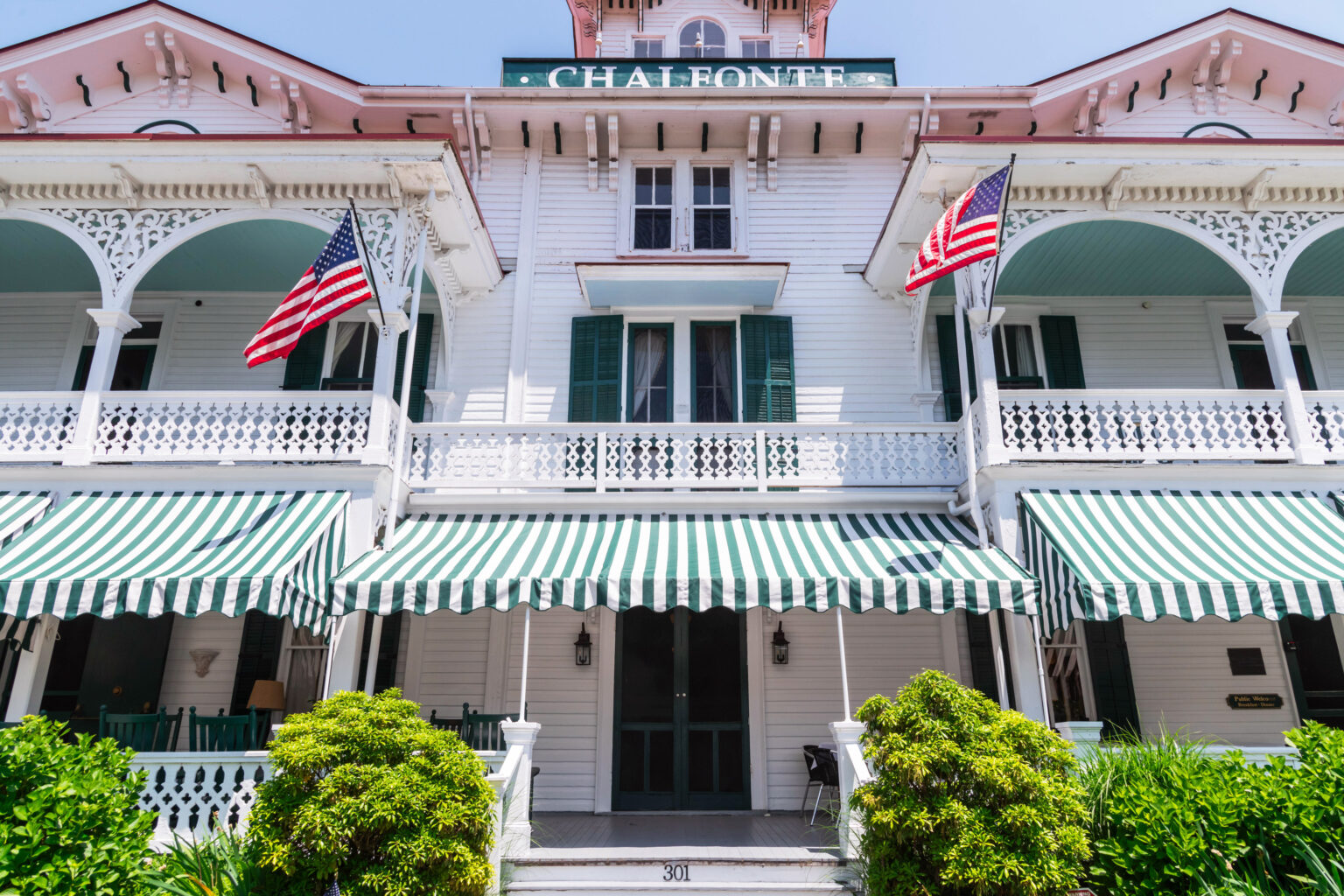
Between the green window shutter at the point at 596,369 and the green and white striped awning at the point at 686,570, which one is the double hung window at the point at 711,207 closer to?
the green window shutter at the point at 596,369

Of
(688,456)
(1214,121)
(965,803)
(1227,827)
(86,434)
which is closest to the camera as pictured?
(1227,827)

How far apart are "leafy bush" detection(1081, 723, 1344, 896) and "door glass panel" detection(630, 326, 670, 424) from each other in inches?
308

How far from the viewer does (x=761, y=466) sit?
34.1 feet

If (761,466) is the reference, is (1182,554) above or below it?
below

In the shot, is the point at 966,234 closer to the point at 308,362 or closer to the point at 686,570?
the point at 686,570

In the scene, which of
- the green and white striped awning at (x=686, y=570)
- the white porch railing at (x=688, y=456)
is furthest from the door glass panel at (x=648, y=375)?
the green and white striped awning at (x=686, y=570)

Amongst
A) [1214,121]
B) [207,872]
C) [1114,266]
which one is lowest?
[207,872]

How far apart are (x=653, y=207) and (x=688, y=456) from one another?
5.00m

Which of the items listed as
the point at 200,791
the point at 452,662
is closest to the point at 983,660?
the point at 452,662

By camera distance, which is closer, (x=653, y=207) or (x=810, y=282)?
(x=810, y=282)

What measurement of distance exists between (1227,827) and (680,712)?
654cm

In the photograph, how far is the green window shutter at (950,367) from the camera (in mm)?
11930

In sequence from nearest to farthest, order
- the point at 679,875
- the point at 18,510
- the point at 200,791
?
the point at 679,875, the point at 200,791, the point at 18,510

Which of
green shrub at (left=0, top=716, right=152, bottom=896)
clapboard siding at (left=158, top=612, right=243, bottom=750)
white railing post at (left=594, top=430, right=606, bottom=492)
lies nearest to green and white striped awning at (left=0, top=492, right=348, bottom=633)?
green shrub at (left=0, top=716, right=152, bottom=896)
